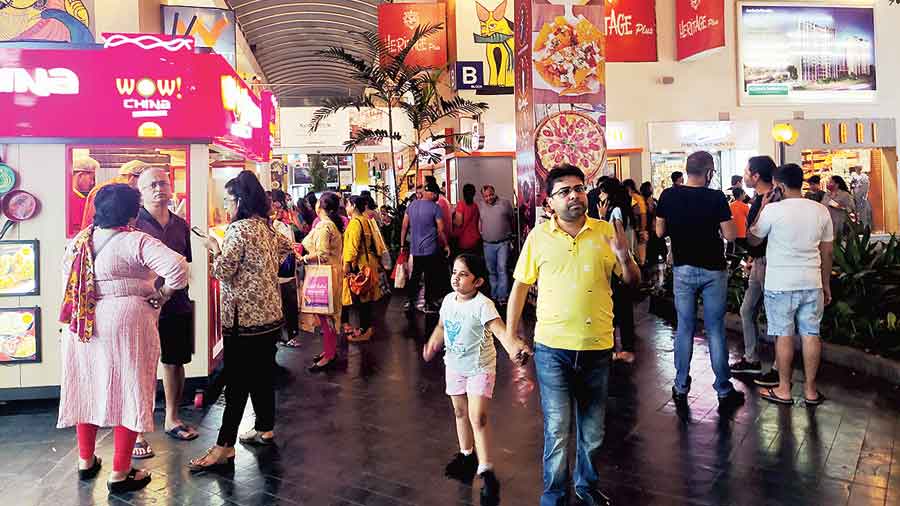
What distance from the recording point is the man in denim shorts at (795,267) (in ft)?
16.4

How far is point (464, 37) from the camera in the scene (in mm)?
13664

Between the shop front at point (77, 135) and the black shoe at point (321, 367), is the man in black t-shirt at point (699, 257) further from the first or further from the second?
the shop front at point (77, 135)

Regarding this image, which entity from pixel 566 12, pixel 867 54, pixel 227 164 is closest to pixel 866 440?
pixel 566 12

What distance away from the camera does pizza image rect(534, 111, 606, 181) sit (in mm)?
7766

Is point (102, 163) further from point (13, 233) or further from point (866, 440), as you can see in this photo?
point (866, 440)

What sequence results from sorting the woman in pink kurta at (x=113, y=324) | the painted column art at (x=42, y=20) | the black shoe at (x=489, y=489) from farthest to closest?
the painted column art at (x=42, y=20) → the woman in pink kurta at (x=113, y=324) → the black shoe at (x=489, y=489)

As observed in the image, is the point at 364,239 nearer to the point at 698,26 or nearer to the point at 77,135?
the point at 77,135

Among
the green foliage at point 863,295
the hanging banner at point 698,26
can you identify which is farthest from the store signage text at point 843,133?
the green foliage at point 863,295

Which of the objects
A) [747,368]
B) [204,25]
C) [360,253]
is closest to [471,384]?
[747,368]

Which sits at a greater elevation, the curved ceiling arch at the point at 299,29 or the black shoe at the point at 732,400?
the curved ceiling arch at the point at 299,29

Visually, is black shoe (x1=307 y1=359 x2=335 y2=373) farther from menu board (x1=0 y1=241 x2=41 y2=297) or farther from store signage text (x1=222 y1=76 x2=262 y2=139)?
menu board (x1=0 y1=241 x2=41 y2=297)

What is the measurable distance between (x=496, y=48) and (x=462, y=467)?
1016cm

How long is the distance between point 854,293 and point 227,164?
6409 mm

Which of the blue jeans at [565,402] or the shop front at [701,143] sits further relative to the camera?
the shop front at [701,143]
